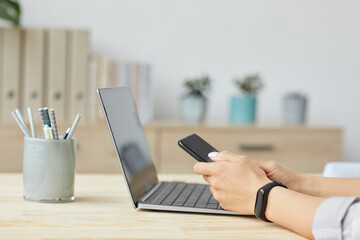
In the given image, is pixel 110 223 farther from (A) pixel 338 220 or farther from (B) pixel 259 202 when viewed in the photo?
(A) pixel 338 220

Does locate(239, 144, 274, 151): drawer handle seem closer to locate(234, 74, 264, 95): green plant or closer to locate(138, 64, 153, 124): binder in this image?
locate(234, 74, 264, 95): green plant

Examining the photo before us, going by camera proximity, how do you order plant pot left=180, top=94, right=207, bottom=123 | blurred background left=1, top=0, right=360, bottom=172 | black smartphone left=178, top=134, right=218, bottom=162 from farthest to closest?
blurred background left=1, top=0, right=360, bottom=172 < plant pot left=180, top=94, right=207, bottom=123 < black smartphone left=178, top=134, right=218, bottom=162

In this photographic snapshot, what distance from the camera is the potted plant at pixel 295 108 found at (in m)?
2.80

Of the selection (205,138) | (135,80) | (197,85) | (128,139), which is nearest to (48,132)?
(128,139)

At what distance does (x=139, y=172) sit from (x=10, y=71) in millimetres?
1543

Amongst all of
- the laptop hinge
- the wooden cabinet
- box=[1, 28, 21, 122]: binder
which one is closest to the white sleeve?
the laptop hinge

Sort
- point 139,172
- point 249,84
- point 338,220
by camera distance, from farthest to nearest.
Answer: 1. point 249,84
2. point 139,172
3. point 338,220

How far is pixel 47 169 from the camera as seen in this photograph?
1.13 meters

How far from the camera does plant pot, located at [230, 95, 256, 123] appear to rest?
109 inches

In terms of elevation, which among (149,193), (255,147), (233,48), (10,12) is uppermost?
(10,12)

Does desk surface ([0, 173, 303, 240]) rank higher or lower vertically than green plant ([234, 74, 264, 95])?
lower

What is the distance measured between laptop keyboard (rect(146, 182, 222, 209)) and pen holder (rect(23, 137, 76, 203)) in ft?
0.61

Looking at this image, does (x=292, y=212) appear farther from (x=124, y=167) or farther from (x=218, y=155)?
(x=124, y=167)

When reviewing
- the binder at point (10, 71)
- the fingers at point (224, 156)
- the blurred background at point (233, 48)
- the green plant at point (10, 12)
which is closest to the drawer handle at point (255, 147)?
the blurred background at point (233, 48)
